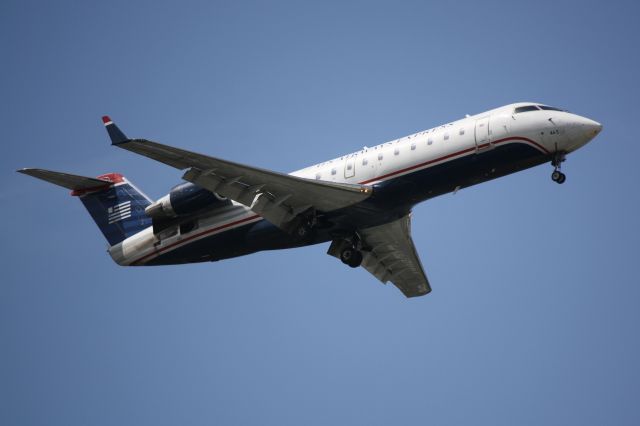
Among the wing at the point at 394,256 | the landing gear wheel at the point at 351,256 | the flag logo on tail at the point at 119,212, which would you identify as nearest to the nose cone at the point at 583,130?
the wing at the point at 394,256

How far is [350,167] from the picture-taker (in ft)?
81.3

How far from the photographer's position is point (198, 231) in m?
26.3

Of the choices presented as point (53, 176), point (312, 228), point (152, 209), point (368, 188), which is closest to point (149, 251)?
point (152, 209)

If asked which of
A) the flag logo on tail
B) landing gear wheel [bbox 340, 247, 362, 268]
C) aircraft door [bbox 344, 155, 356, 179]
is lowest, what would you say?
landing gear wheel [bbox 340, 247, 362, 268]

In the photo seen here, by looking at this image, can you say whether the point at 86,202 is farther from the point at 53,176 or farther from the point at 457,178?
the point at 457,178

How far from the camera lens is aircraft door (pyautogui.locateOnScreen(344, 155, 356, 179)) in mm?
24641

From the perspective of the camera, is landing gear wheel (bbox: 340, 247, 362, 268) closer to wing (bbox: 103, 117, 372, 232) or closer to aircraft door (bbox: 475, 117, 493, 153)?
wing (bbox: 103, 117, 372, 232)

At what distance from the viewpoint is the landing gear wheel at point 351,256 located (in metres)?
26.5

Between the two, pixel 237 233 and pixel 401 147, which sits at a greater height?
pixel 401 147

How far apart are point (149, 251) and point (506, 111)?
1195cm

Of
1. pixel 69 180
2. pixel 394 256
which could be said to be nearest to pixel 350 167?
pixel 394 256

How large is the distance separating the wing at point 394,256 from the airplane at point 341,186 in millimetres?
67

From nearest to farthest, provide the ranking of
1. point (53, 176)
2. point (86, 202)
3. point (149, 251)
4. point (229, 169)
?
point (229, 169)
point (53, 176)
point (149, 251)
point (86, 202)

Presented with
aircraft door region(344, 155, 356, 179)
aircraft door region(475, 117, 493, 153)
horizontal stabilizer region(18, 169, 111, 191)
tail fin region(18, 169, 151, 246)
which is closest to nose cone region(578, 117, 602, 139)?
aircraft door region(475, 117, 493, 153)
